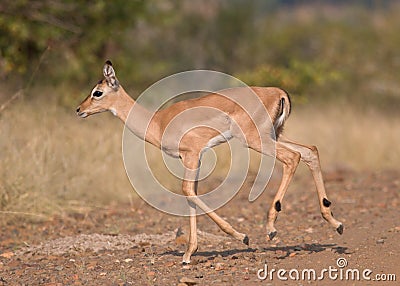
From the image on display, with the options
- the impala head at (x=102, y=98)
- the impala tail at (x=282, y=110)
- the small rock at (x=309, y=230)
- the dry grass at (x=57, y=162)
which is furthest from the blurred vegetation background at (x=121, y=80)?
the impala tail at (x=282, y=110)

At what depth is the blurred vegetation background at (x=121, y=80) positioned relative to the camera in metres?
10.0

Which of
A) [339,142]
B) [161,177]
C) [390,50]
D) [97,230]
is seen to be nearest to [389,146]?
[339,142]

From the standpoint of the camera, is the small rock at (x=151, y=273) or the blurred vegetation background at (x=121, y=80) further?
the blurred vegetation background at (x=121, y=80)

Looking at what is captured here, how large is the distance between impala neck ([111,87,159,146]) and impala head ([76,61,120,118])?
0.20ft

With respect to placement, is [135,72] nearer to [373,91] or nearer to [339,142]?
[339,142]

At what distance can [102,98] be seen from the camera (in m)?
7.65

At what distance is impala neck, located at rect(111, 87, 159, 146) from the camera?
24.5 ft

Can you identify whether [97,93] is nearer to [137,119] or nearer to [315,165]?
[137,119]

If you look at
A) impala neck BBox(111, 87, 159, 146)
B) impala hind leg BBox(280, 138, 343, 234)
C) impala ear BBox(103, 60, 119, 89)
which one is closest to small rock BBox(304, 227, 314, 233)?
impala hind leg BBox(280, 138, 343, 234)

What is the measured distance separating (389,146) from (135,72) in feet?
16.8

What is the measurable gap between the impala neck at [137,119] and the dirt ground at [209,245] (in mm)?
1098

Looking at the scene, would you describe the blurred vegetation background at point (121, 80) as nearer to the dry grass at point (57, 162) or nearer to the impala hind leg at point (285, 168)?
the dry grass at point (57, 162)

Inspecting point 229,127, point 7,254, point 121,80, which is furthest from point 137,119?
point 121,80

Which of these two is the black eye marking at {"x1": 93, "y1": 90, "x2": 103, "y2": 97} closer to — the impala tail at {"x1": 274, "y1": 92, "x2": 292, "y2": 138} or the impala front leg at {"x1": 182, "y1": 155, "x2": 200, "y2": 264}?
the impala front leg at {"x1": 182, "y1": 155, "x2": 200, "y2": 264}
